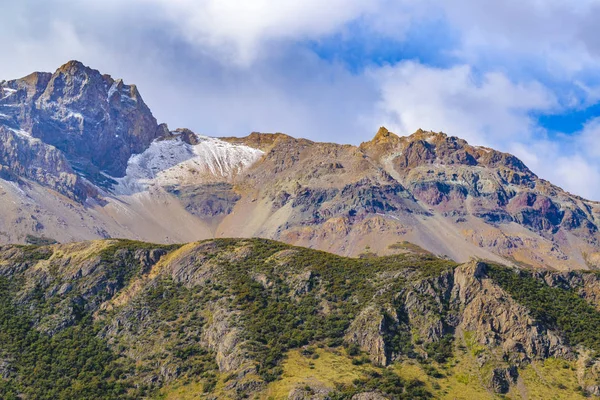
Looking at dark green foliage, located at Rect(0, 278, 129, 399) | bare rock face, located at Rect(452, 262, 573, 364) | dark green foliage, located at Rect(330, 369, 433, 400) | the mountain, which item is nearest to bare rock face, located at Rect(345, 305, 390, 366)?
the mountain

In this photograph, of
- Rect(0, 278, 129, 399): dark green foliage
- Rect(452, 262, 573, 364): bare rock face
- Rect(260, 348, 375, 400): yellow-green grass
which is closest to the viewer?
Rect(260, 348, 375, 400): yellow-green grass

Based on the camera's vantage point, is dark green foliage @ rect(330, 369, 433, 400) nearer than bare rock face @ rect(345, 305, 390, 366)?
Yes

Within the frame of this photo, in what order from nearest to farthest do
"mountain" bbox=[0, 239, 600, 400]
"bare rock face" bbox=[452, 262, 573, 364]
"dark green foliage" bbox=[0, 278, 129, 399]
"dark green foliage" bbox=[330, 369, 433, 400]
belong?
1. "dark green foliage" bbox=[330, 369, 433, 400]
2. "mountain" bbox=[0, 239, 600, 400]
3. "bare rock face" bbox=[452, 262, 573, 364]
4. "dark green foliage" bbox=[0, 278, 129, 399]

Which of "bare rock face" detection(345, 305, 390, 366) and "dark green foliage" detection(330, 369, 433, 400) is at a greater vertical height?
"bare rock face" detection(345, 305, 390, 366)

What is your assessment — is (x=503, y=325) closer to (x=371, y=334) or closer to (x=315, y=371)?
(x=371, y=334)

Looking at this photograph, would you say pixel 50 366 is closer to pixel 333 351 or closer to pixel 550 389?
pixel 333 351

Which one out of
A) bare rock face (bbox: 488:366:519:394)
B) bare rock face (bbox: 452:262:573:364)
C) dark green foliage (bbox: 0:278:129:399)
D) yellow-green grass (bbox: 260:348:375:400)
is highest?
bare rock face (bbox: 452:262:573:364)

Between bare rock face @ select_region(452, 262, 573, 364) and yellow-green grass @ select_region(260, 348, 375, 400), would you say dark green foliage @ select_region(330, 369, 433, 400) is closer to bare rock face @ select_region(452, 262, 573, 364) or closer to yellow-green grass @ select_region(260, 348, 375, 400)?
yellow-green grass @ select_region(260, 348, 375, 400)

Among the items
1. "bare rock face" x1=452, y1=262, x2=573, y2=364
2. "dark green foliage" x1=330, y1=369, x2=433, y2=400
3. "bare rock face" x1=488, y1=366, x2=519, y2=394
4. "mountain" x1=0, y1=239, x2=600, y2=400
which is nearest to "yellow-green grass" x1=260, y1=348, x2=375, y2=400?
"mountain" x1=0, y1=239, x2=600, y2=400

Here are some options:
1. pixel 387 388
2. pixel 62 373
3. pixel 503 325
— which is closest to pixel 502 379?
pixel 503 325

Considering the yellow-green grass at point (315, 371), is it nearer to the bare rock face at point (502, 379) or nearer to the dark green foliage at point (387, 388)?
the dark green foliage at point (387, 388)

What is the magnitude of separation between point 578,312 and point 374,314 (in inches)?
2085

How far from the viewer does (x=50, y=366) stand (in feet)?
629

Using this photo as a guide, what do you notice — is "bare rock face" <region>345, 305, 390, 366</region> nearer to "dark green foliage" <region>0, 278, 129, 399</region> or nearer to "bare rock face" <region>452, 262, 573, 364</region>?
"bare rock face" <region>452, 262, 573, 364</region>
